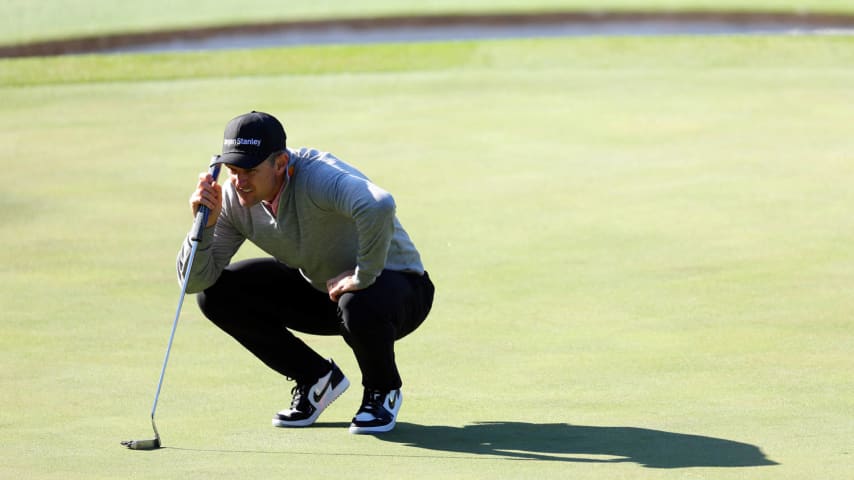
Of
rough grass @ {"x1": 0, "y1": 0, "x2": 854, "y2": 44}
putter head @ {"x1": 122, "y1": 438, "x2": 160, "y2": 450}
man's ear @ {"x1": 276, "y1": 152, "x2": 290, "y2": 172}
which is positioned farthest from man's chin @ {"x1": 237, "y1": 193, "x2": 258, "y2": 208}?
rough grass @ {"x1": 0, "y1": 0, "x2": 854, "y2": 44}

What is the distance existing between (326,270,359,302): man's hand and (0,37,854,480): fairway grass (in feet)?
1.41

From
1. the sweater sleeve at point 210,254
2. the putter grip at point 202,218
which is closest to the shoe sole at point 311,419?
the sweater sleeve at point 210,254

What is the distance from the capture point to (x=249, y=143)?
171 inches

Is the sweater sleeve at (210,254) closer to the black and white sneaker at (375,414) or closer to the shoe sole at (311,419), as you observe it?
the shoe sole at (311,419)

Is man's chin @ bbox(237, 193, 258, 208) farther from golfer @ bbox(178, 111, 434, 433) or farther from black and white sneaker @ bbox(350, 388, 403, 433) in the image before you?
black and white sneaker @ bbox(350, 388, 403, 433)

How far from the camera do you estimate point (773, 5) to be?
761 inches

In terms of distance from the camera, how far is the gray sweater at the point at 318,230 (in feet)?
14.3

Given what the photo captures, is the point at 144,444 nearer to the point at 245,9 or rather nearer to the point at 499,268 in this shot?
the point at 499,268

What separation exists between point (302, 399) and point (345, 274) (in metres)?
0.44

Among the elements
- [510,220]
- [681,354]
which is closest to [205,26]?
[510,220]

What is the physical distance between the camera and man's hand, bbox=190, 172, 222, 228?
4.43 metres

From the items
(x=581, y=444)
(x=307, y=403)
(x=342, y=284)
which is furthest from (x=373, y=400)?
(x=581, y=444)

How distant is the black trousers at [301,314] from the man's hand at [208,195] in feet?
1.06

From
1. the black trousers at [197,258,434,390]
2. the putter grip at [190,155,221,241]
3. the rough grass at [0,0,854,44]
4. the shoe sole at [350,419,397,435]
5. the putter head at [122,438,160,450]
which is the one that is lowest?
the putter head at [122,438,160,450]
